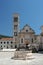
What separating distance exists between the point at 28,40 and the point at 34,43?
155 inches

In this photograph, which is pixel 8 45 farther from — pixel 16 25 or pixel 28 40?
pixel 28 40

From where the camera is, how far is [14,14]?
2509 inches

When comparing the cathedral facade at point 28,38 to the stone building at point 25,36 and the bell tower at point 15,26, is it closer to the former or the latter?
the stone building at point 25,36

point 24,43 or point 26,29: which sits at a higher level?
point 26,29

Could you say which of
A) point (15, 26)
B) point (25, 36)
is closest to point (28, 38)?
point (25, 36)

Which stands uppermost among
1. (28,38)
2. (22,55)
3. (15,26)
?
(15,26)

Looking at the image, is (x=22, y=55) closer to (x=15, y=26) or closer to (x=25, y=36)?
(x=25, y=36)

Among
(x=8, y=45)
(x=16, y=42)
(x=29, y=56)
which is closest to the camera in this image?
(x=29, y=56)

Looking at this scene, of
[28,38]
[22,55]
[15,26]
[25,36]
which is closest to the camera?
[22,55]

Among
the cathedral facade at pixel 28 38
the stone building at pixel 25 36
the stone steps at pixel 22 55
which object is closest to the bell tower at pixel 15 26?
the stone building at pixel 25 36

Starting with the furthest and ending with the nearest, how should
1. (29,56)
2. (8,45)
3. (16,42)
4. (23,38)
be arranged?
(8,45)
(16,42)
(23,38)
(29,56)

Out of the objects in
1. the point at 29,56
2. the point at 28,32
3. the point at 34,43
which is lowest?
the point at 29,56

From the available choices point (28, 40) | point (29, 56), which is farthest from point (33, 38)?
point (29, 56)

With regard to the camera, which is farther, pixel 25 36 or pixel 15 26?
pixel 15 26
